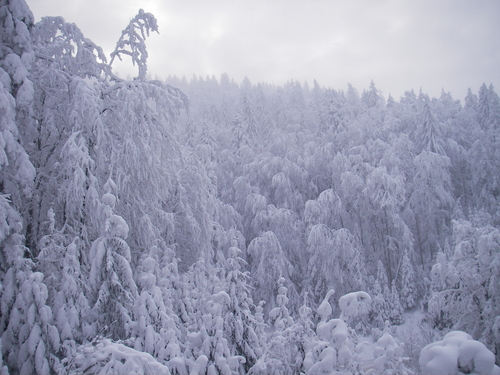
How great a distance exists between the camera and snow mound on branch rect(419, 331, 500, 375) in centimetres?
262

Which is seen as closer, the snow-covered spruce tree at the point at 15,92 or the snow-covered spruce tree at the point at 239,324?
the snow-covered spruce tree at the point at 15,92

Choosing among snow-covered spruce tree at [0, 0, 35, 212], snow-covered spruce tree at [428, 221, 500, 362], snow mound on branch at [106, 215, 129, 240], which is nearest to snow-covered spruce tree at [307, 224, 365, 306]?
snow-covered spruce tree at [428, 221, 500, 362]

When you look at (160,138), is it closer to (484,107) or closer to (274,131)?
(274,131)

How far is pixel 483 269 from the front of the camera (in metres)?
9.88

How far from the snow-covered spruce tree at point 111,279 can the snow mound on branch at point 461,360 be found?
5.04 meters

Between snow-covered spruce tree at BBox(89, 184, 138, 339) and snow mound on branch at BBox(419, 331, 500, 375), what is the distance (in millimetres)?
5043

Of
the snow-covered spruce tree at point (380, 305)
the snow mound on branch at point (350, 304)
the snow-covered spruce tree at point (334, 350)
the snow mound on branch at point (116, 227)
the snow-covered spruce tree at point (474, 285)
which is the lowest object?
the snow-covered spruce tree at point (380, 305)

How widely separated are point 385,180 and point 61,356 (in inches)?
616

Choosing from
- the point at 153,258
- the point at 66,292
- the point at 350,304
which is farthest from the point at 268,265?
the point at 350,304

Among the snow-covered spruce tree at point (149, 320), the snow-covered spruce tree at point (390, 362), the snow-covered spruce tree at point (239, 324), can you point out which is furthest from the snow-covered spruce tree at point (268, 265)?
the snow-covered spruce tree at point (390, 362)

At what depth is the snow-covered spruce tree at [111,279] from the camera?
5.57 meters

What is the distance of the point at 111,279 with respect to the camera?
5.61 m

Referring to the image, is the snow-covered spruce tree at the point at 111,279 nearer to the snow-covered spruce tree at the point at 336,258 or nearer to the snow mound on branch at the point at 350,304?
the snow mound on branch at the point at 350,304

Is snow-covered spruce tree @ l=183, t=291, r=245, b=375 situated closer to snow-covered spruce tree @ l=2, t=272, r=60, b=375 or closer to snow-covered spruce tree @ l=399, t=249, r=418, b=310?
snow-covered spruce tree @ l=2, t=272, r=60, b=375
